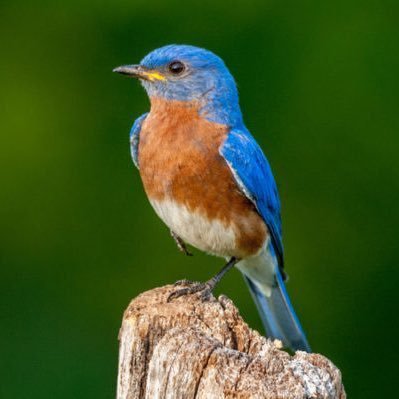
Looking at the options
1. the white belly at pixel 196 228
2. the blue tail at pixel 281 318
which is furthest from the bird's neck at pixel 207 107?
the blue tail at pixel 281 318

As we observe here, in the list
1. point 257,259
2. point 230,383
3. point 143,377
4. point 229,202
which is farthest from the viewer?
point 257,259

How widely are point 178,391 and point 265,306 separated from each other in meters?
3.30

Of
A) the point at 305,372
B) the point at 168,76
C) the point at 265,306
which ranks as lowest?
the point at 265,306

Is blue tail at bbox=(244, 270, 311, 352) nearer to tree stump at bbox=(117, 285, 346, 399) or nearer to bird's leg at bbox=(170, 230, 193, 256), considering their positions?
bird's leg at bbox=(170, 230, 193, 256)

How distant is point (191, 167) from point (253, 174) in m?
0.42

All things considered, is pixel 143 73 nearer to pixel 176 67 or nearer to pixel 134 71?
pixel 134 71

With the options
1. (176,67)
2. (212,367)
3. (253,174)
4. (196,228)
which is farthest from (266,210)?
(212,367)

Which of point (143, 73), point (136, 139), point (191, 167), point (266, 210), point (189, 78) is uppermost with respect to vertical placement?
point (143, 73)

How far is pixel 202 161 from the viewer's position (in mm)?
6246

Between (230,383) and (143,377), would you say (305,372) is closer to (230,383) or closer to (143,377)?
(230,383)

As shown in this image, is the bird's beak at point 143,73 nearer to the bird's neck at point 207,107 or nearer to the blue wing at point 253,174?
the bird's neck at point 207,107

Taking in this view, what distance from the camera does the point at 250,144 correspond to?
6508 mm

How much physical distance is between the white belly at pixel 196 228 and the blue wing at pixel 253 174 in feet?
0.83

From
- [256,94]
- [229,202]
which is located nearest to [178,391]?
[229,202]
